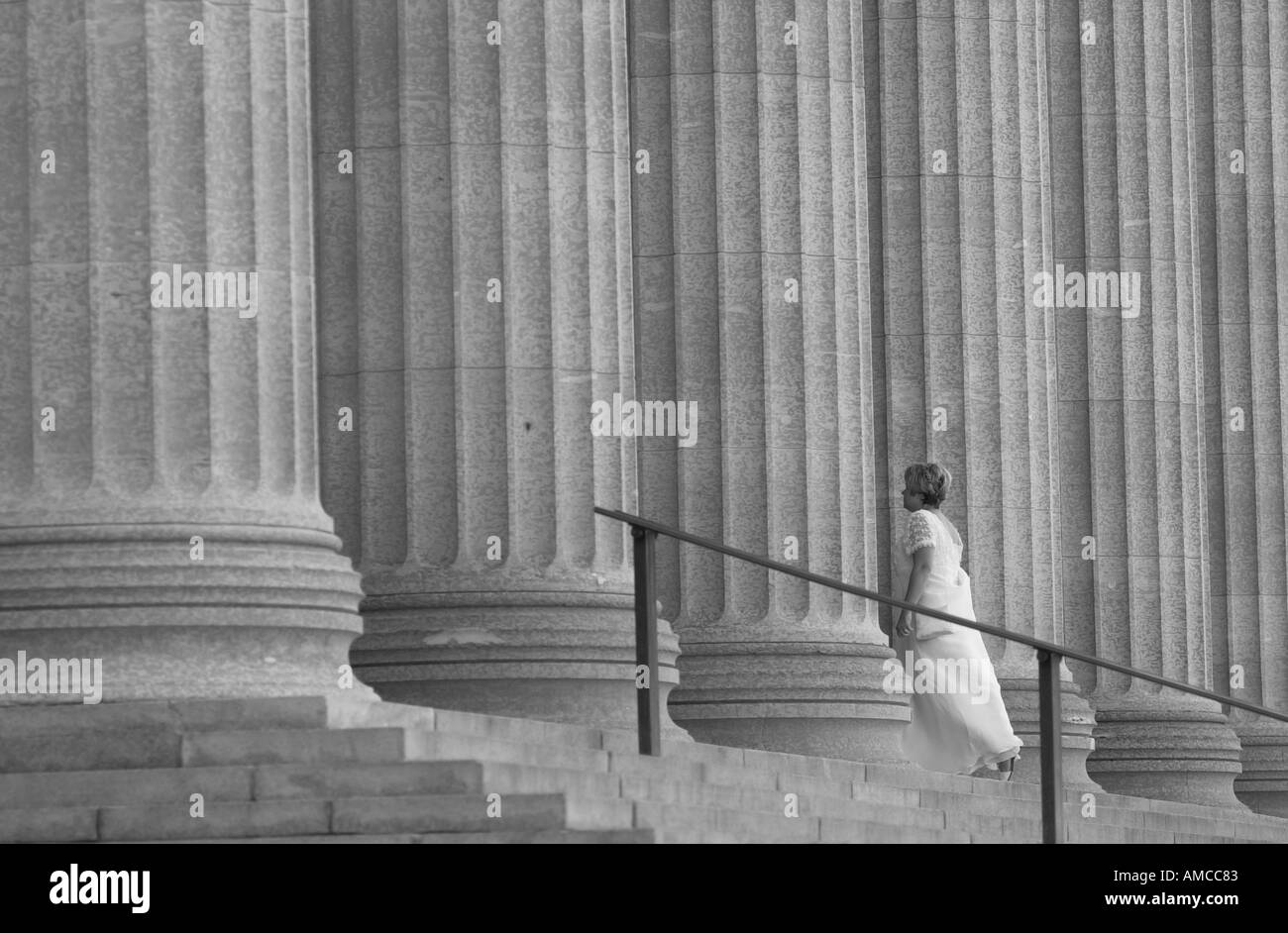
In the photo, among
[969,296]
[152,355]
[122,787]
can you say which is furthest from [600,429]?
[969,296]

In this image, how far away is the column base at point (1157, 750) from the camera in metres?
43.5

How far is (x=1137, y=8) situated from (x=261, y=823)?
29144 millimetres

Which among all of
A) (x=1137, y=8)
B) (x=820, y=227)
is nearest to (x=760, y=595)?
(x=820, y=227)

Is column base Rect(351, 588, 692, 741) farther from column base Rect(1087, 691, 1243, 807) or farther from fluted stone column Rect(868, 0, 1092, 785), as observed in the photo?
column base Rect(1087, 691, 1243, 807)

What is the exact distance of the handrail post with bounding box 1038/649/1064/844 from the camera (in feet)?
79.3

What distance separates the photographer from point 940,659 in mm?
32781

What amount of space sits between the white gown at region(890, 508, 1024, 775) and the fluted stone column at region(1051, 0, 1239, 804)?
10749 millimetres

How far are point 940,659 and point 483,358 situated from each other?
7.92 metres

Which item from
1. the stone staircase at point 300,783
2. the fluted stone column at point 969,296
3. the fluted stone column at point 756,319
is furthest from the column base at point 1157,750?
the stone staircase at point 300,783

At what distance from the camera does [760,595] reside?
32.3 metres

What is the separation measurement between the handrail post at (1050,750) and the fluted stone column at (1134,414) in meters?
19.2

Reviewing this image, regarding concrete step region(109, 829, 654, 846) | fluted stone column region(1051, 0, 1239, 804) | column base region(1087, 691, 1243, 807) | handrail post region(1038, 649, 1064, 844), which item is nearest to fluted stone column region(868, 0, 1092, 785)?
column base region(1087, 691, 1243, 807)

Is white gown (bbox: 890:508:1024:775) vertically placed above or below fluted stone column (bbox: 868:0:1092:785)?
below

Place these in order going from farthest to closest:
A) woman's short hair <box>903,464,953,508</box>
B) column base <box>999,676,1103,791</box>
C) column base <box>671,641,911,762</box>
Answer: column base <box>999,676,1103,791</box> < woman's short hair <box>903,464,953,508</box> < column base <box>671,641,911,762</box>
